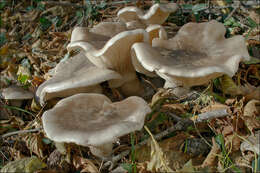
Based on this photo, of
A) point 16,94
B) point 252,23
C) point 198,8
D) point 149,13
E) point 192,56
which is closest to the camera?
point 192,56

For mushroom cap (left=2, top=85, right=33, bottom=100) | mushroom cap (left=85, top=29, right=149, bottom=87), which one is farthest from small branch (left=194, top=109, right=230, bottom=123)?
mushroom cap (left=2, top=85, right=33, bottom=100)

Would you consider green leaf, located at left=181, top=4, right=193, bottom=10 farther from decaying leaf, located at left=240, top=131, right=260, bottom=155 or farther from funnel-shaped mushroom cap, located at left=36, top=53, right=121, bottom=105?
decaying leaf, located at left=240, top=131, right=260, bottom=155

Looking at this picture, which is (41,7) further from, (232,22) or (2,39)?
(232,22)

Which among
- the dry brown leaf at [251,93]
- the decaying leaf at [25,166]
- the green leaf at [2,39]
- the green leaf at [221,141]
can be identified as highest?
the green leaf at [2,39]

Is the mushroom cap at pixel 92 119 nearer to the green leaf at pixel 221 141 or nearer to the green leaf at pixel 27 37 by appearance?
the green leaf at pixel 221 141

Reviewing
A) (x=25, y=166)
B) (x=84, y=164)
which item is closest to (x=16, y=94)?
(x=25, y=166)

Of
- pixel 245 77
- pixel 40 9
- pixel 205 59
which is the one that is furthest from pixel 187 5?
pixel 40 9

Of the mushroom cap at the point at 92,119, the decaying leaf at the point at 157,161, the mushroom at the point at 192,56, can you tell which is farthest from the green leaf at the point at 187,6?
the decaying leaf at the point at 157,161
